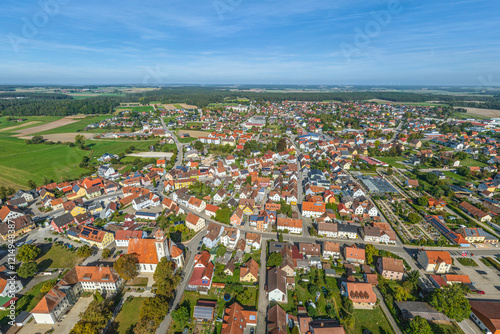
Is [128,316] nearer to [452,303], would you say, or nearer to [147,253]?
[147,253]

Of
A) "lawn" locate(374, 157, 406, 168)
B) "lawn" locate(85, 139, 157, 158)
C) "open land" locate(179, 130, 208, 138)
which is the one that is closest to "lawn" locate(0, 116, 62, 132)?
"lawn" locate(85, 139, 157, 158)

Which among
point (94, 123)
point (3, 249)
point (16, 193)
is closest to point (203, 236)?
point (3, 249)

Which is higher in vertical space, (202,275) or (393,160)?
(202,275)

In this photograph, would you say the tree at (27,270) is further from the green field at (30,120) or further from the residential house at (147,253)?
the green field at (30,120)

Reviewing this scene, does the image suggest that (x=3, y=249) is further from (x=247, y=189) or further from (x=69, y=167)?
(x=247, y=189)

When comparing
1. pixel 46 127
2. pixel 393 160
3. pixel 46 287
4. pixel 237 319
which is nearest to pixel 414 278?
pixel 237 319

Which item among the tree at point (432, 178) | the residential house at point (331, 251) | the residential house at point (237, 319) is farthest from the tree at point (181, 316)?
the tree at point (432, 178)

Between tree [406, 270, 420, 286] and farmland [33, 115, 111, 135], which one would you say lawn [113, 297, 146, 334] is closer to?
tree [406, 270, 420, 286]
